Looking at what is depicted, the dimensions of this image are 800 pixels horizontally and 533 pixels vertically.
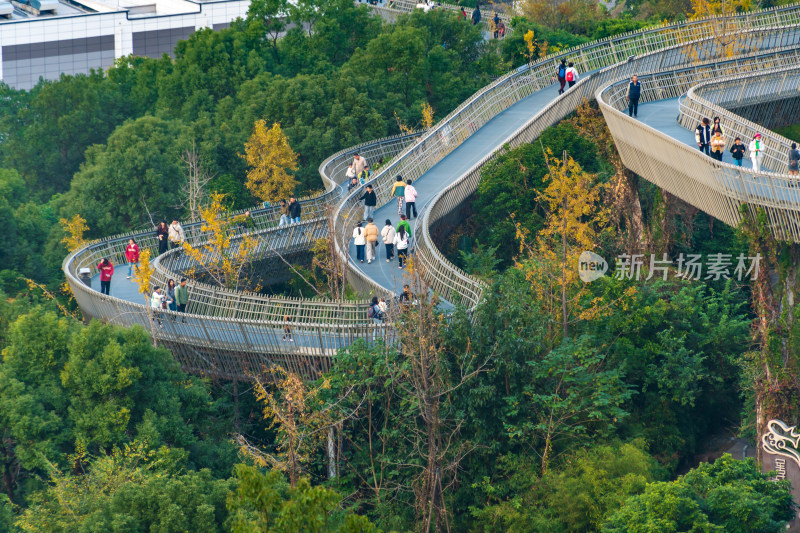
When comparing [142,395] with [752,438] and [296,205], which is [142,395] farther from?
[752,438]

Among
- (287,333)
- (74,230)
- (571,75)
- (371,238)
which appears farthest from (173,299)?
(571,75)

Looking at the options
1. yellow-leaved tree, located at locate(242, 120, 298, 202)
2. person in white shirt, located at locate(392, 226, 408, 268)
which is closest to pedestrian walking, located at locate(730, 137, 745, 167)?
person in white shirt, located at locate(392, 226, 408, 268)

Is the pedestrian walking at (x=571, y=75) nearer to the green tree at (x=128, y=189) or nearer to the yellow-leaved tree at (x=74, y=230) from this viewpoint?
the green tree at (x=128, y=189)

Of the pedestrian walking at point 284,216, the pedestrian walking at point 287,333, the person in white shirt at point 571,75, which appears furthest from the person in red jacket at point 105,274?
the person in white shirt at point 571,75

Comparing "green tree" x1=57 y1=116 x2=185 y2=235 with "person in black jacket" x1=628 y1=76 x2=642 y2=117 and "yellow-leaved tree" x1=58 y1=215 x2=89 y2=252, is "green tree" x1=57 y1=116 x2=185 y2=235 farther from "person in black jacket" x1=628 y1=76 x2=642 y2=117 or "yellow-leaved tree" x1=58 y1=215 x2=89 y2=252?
"person in black jacket" x1=628 y1=76 x2=642 y2=117

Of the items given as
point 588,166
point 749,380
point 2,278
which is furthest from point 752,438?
point 2,278

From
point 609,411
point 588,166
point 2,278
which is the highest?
point 588,166

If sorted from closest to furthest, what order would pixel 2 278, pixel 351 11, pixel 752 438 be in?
pixel 752 438 < pixel 2 278 < pixel 351 11
